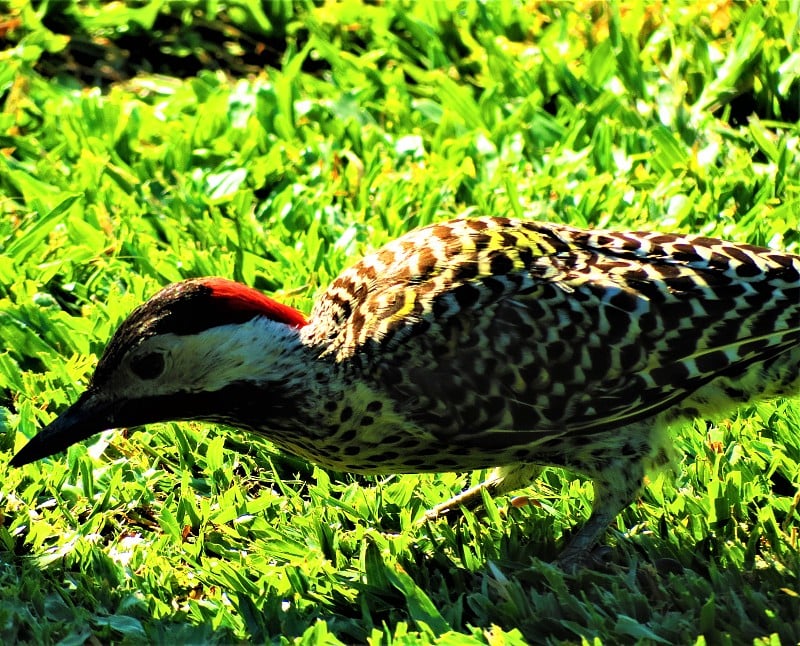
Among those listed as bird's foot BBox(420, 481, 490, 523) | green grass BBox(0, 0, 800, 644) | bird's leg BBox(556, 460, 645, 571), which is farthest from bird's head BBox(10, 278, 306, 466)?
bird's leg BBox(556, 460, 645, 571)

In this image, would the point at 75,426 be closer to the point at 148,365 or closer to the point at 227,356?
the point at 148,365

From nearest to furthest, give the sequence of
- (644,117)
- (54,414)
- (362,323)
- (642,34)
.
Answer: (362,323) < (54,414) < (644,117) < (642,34)

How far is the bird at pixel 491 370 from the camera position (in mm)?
4289

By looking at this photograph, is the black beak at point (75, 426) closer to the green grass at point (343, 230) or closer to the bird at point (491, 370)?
the bird at point (491, 370)

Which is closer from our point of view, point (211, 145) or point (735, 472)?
point (735, 472)

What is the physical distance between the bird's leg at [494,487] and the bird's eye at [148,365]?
1152mm

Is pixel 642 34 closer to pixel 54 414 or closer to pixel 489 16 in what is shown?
pixel 489 16

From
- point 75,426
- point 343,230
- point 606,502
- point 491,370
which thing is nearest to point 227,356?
point 75,426

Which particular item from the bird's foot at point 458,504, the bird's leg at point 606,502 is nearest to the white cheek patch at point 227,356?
the bird's foot at point 458,504

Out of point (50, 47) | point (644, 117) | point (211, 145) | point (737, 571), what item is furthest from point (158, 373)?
point (50, 47)

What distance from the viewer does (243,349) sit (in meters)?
4.29

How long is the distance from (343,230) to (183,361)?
6.84 ft

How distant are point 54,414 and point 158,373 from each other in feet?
3.81

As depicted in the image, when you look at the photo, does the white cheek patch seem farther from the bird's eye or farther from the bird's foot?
the bird's foot
